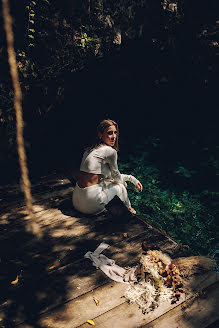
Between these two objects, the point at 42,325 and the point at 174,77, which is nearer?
the point at 42,325

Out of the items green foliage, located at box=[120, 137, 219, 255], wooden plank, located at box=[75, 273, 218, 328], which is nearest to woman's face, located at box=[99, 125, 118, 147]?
green foliage, located at box=[120, 137, 219, 255]

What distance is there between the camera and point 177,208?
5.14 m

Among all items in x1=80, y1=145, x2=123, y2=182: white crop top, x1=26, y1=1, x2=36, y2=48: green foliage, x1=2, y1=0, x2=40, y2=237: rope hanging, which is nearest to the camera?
x1=80, y1=145, x2=123, y2=182: white crop top

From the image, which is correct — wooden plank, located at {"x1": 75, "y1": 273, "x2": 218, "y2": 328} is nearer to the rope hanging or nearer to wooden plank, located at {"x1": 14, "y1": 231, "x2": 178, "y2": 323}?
wooden plank, located at {"x1": 14, "y1": 231, "x2": 178, "y2": 323}

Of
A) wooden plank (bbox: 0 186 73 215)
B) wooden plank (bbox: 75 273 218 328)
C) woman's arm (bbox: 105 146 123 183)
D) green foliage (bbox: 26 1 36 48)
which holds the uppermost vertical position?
green foliage (bbox: 26 1 36 48)

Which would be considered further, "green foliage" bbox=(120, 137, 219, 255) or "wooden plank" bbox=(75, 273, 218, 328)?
"green foliage" bbox=(120, 137, 219, 255)

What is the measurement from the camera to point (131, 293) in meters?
3.00

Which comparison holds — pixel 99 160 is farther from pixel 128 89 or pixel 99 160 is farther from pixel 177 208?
pixel 128 89

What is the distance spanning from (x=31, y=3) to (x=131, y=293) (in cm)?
481

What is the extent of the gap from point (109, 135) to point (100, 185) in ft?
2.49

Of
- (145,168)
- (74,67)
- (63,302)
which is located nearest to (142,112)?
(145,168)

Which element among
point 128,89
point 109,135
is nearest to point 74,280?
Answer: point 109,135

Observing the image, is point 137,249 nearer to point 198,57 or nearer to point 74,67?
point 74,67

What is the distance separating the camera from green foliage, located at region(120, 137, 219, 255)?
450 cm
